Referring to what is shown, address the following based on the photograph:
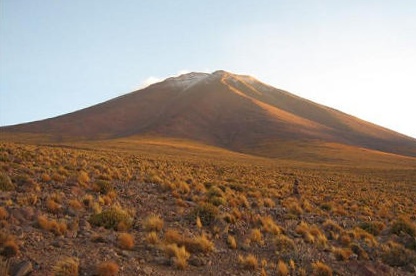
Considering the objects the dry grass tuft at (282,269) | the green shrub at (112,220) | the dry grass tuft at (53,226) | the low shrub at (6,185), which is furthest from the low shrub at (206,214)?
the low shrub at (6,185)

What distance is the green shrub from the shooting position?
12.1 m

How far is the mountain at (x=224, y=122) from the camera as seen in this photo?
4978 inches

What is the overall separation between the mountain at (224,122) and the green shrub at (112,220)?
94.4 metres

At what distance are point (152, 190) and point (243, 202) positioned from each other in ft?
12.9

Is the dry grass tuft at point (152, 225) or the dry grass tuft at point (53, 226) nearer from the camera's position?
the dry grass tuft at point (53, 226)

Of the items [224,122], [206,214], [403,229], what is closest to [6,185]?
[206,214]

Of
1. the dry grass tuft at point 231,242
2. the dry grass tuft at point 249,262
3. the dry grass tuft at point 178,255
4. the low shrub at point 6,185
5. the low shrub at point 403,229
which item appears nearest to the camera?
the dry grass tuft at point 178,255

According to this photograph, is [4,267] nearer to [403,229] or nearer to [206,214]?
[206,214]

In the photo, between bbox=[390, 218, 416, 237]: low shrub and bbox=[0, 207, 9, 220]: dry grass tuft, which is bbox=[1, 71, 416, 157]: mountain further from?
bbox=[0, 207, 9, 220]: dry grass tuft

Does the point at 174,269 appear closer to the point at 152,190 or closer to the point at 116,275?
the point at 116,275

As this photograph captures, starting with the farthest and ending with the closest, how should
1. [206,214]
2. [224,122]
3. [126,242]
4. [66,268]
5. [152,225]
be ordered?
[224,122]
[206,214]
[152,225]
[126,242]
[66,268]

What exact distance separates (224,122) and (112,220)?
437 ft

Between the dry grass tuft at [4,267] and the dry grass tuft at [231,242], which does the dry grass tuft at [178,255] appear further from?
the dry grass tuft at [4,267]

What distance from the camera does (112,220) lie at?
12.4 metres
